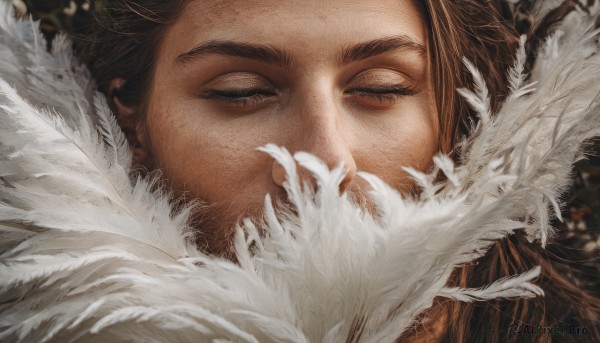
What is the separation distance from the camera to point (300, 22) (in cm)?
148

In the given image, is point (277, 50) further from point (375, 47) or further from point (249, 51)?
point (375, 47)

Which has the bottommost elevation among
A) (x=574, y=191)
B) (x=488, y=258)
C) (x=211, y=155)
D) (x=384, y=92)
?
(x=574, y=191)

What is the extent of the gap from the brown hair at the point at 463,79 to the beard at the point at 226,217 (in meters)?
0.32

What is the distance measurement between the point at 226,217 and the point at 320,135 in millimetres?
291

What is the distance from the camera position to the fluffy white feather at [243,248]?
1.20 m

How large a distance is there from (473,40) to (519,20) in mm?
296

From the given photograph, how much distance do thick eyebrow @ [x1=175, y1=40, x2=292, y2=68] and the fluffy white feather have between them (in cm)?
28

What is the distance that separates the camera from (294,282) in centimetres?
122

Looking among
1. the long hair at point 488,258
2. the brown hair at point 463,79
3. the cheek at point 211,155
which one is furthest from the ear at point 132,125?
the long hair at point 488,258

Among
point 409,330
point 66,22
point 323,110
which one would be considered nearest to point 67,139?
point 323,110

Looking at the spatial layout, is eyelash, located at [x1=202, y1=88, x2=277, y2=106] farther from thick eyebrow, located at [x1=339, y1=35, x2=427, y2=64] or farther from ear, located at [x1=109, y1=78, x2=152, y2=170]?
ear, located at [x1=109, y1=78, x2=152, y2=170]

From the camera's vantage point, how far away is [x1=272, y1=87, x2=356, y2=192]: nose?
1379 millimetres

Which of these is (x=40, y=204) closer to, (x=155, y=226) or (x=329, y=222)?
(x=155, y=226)

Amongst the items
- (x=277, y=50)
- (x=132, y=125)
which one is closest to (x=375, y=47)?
(x=277, y=50)
